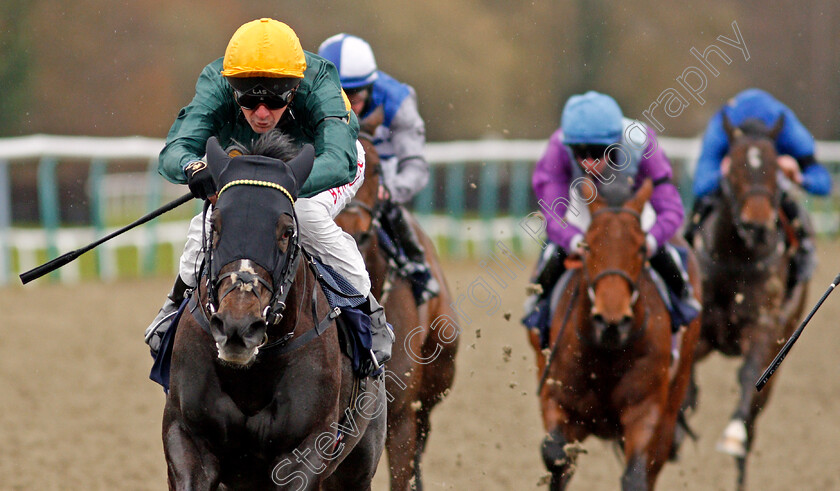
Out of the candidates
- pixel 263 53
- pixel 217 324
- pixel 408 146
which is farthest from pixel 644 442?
pixel 217 324

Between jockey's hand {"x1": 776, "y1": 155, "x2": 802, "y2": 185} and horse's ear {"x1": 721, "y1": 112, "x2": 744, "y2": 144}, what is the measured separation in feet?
1.11

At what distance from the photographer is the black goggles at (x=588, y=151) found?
5414 mm

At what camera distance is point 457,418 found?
25.0 feet

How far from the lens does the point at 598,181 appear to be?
17.5 feet

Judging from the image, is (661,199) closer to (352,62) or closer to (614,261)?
(614,261)

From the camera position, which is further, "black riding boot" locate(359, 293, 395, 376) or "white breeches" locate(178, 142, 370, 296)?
"black riding boot" locate(359, 293, 395, 376)

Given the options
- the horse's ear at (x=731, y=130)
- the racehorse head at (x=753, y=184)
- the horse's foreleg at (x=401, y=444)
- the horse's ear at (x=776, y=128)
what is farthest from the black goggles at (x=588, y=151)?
the horse's ear at (x=776, y=128)

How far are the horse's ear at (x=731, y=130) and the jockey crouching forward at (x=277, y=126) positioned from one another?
3934mm

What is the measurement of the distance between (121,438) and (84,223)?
7630 mm

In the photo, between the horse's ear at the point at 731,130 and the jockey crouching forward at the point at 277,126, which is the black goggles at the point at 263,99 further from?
the horse's ear at the point at 731,130

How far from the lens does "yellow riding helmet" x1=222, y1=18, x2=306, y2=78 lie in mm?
3303

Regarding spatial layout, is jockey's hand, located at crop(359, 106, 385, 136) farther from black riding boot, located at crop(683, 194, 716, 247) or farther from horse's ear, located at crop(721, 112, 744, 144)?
black riding boot, located at crop(683, 194, 716, 247)

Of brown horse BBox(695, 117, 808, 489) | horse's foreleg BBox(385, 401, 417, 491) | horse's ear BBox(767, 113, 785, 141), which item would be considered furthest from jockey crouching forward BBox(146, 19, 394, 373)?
horse's ear BBox(767, 113, 785, 141)

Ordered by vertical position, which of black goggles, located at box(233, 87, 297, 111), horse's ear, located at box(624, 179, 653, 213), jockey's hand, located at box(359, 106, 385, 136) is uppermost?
black goggles, located at box(233, 87, 297, 111)
